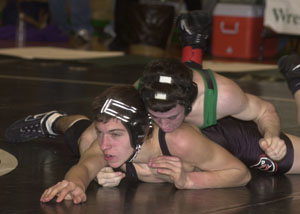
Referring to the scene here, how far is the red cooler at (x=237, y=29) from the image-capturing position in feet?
31.3

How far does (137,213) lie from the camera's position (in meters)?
2.79

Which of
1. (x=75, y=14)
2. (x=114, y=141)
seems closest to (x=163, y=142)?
(x=114, y=141)

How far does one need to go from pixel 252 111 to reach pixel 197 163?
0.56 metres

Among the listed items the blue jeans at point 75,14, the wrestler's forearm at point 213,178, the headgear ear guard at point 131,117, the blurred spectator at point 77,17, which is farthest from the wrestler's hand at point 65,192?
the blue jeans at point 75,14

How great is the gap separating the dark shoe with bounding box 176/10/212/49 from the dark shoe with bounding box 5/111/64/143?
88cm

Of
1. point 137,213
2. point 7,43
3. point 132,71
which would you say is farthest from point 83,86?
point 7,43

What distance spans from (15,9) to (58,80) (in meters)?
5.66

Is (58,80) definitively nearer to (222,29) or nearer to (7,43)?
(222,29)

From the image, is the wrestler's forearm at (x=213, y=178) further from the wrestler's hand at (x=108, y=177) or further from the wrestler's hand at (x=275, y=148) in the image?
the wrestler's hand at (x=108, y=177)

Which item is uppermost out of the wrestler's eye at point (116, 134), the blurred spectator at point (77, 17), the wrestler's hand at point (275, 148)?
the wrestler's eye at point (116, 134)

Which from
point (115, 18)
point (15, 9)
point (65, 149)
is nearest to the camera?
point (65, 149)

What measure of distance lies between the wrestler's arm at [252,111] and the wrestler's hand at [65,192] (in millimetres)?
814

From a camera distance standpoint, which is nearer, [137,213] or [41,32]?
[137,213]

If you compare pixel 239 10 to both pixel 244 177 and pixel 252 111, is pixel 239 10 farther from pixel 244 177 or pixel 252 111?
pixel 244 177
